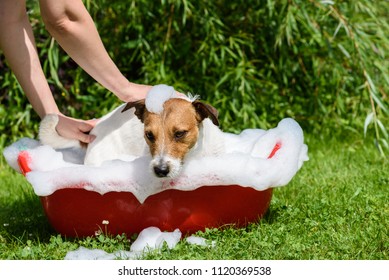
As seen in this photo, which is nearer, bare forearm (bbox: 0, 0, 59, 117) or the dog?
the dog

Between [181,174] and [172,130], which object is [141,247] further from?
[172,130]

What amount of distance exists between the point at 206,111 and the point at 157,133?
30 centimetres

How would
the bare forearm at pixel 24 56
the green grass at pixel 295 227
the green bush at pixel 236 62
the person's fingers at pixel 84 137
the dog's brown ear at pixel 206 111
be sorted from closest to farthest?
the green grass at pixel 295 227 < the dog's brown ear at pixel 206 111 < the bare forearm at pixel 24 56 < the person's fingers at pixel 84 137 < the green bush at pixel 236 62

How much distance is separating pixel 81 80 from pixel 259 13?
156cm

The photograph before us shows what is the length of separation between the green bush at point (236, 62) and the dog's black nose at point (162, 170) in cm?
225

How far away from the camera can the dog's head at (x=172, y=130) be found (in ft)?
10.7

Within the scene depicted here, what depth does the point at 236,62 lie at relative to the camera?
5.79 metres

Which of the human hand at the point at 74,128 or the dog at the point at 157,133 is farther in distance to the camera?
the human hand at the point at 74,128

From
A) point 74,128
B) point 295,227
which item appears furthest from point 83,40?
point 295,227

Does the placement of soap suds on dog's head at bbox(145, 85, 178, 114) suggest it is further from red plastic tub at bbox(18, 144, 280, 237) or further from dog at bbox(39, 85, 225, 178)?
red plastic tub at bbox(18, 144, 280, 237)

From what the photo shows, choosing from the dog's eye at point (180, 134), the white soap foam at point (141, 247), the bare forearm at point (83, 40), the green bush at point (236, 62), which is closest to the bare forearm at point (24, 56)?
the bare forearm at point (83, 40)

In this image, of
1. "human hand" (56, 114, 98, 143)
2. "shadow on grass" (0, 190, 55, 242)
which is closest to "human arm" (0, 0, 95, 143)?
"human hand" (56, 114, 98, 143)

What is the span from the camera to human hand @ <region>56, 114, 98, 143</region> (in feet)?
12.7

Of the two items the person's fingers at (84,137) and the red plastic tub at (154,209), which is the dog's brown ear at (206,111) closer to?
the red plastic tub at (154,209)
